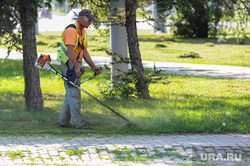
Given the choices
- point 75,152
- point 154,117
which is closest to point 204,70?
point 154,117

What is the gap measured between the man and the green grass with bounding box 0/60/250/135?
0.91ft

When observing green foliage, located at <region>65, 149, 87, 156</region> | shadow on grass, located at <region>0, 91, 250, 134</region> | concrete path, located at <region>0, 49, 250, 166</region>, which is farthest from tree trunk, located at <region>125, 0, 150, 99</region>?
green foliage, located at <region>65, 149, 87, 156</region>

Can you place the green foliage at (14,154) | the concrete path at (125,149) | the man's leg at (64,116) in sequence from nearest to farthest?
1. the concrete path at (125,149)
2. the green foliage at (14,154)
3. the man's leg at (64,116)

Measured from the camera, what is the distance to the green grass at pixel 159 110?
6.99 metres

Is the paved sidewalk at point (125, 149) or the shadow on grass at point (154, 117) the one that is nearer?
the paved sidewalk at point (125, 149)

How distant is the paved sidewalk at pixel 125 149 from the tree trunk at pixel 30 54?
2368 millimetres

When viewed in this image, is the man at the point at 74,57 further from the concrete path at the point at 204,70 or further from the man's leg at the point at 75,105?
the concrete path at the point at 204,70

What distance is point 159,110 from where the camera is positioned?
8414mm

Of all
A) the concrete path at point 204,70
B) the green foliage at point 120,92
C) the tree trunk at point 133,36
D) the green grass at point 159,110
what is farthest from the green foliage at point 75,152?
the concrete path at point 204,70

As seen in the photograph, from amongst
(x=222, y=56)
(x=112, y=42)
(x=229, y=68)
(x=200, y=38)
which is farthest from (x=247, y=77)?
(x=200, y=38)

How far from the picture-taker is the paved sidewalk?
5.23 metres

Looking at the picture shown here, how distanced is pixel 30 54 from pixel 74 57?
1.99 metres

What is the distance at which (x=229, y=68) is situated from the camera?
15148mm

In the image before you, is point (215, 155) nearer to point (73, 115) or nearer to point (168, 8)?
point (73, 115)
